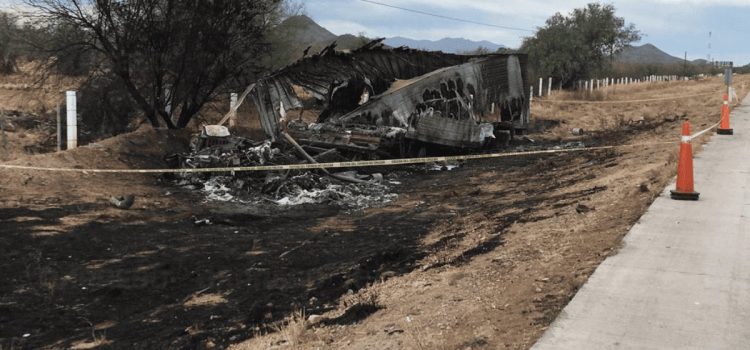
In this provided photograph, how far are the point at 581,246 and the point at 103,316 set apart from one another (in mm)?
4504

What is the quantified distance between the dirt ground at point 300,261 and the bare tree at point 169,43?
3021 mm

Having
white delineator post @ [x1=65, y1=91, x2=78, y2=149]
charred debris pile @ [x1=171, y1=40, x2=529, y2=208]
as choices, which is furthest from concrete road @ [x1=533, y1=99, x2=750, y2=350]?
white delineator post @ [x1=65, y1=91, x2=78, y2=149]

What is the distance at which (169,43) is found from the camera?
47.2 feet

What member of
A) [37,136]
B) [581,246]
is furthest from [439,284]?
[37,136]

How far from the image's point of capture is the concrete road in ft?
11.9

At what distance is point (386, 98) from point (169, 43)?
17.8 ft

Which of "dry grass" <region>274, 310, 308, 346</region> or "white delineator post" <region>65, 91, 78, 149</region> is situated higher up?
"white delineator post" <region>65, 91, 78, 149</region>

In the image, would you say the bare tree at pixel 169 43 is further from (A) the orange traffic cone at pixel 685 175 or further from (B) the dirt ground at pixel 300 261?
(A) the orange traffic cone at pixel 685 175

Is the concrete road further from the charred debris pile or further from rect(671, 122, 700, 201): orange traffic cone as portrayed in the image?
the charred debris pile

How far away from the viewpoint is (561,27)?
55125 mm

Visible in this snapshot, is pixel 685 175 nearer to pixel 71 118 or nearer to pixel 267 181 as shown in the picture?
pixel 267 181

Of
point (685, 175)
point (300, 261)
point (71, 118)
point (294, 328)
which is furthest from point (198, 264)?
point (71, 118)

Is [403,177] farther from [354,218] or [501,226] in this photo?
[501,226]

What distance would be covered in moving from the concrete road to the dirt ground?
18 cm
